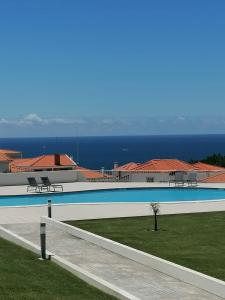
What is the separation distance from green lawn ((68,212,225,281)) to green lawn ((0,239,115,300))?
96.3 inches

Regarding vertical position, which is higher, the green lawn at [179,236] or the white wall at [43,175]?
the white wall at [43,175]

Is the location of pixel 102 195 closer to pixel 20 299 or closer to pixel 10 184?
pixel 10 184

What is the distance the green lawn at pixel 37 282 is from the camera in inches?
319

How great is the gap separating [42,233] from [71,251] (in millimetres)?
1478

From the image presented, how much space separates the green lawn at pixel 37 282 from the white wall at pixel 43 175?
17203 millimetres

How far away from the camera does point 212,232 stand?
14.6 metres

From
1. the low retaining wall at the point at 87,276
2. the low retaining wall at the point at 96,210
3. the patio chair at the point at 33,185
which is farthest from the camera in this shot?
the patio chair at the point at 33,185

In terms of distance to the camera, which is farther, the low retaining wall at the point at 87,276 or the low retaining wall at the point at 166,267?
the low retaining wall at the point at 166,267

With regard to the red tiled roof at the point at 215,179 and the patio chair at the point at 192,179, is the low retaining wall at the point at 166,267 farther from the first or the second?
the red tiled roof at the point at 215,179

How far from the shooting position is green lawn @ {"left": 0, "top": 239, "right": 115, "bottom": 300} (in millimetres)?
8105

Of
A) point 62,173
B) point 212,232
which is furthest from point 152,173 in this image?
point 212,232

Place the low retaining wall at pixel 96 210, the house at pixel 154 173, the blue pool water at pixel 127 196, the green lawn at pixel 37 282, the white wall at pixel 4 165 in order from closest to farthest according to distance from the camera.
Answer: the green lawn at pixel 37 282, the low retaining wall at pixel 96 210, the blue pool water at pixel 127 196, the house at pixel 154 173, the white wall at pixel 4 165

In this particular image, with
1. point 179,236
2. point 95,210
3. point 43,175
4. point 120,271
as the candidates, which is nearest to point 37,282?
point 120,271

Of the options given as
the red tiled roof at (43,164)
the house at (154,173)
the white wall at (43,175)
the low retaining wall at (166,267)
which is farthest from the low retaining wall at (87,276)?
the house at (154,173)
